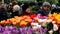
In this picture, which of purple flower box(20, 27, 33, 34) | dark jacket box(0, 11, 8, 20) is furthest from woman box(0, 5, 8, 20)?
purple flower box(20, 27, 33, 34)

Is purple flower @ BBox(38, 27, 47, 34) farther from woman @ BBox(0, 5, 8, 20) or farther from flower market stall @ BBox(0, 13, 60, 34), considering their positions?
woman @ BBox(0, 5, 8, 20)

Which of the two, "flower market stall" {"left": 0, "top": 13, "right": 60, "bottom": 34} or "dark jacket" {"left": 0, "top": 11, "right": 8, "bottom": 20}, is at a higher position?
"flower market stall" {"left": 0, "top": 13, "right": 60, "bottom": 34}

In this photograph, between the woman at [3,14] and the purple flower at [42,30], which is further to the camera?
the woman at [3,14]

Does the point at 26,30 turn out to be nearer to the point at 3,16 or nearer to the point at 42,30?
the point at 42,30

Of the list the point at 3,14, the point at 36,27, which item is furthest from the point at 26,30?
the point at 3,14

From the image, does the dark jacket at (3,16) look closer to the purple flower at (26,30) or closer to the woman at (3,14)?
the woman at (3,14)

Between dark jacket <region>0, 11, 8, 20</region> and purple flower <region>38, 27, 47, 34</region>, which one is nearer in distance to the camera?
purple flower <region>38, 27, 47, 34</region>

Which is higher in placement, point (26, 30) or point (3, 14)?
point (26, 30)

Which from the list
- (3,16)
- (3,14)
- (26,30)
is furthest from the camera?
(3,14)

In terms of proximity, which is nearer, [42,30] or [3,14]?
[42,30]

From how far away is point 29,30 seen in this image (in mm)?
2988

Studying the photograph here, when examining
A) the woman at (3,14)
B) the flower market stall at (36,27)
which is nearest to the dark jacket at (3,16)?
the woman at (3,14)

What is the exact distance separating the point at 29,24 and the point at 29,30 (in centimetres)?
33

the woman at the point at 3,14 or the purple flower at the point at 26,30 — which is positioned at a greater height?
the purple flower at the point at 26,30
